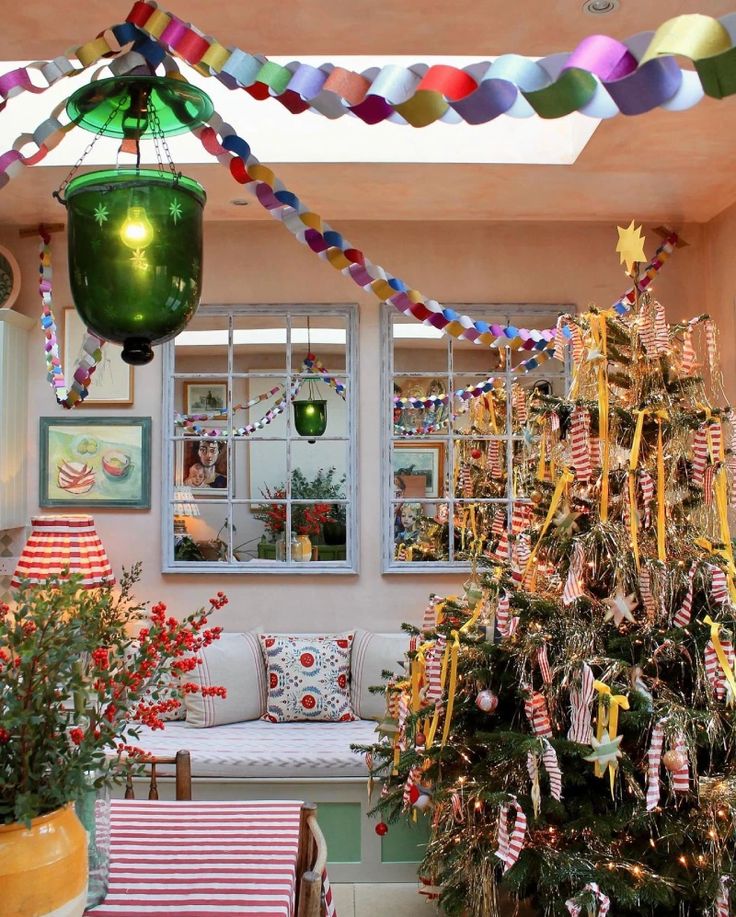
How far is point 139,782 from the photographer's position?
11.0 feet

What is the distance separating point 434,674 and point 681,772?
68 centimetres

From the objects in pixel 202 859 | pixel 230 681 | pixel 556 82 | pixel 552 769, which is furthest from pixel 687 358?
pixel 230 681

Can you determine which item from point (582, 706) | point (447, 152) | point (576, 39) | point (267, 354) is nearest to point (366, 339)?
point (267, 354)

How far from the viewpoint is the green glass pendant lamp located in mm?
1271

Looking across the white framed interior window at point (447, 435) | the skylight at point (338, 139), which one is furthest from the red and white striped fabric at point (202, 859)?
the skylight at point (338, 139)

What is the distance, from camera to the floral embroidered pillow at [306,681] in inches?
153

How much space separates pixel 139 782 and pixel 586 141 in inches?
120

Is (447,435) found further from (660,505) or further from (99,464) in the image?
(660,505)

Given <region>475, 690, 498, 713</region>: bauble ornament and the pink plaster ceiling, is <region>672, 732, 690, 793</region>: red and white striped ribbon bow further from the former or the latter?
the pink plaster ceiling

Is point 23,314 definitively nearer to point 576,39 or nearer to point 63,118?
point 63,118

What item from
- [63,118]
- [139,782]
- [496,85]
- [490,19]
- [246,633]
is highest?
[63,118]

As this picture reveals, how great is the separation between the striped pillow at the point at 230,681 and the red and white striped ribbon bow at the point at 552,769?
6.67 feet

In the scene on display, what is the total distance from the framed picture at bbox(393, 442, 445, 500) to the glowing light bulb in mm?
3002

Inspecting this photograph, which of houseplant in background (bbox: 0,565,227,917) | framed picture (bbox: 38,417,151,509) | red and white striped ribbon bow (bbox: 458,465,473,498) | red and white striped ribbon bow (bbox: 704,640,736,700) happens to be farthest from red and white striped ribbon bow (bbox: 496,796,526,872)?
framed picture (bbox: 38,417,151,509)
